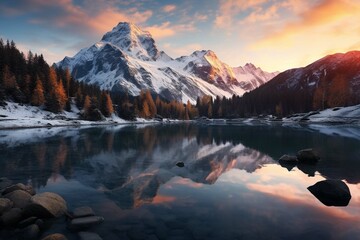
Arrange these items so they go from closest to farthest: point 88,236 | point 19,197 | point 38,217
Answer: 1. point 88,236
2. point 38,217
3. point 19,197

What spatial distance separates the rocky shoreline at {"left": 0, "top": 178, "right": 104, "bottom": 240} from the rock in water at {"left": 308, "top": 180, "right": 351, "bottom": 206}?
42.6 ft

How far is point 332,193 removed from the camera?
1661 centimetres

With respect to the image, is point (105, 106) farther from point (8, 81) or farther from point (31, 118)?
point (31, 118)

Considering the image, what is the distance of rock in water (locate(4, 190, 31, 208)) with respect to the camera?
13.8 m

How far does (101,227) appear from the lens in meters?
12.2

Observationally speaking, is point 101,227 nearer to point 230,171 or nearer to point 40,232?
point 40,232

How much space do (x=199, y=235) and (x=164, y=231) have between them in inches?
60.3

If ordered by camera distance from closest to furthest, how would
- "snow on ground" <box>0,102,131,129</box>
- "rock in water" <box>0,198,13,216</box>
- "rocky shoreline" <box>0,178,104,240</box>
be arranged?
"rocky shoreline" <box>0,178,104,240</box>, "rock in water" <box>0,198,13,216</box>, "snow on ground" <box>0,102,131,129</box>

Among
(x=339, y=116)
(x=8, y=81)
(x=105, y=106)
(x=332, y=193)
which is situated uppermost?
(x=8, y=81)

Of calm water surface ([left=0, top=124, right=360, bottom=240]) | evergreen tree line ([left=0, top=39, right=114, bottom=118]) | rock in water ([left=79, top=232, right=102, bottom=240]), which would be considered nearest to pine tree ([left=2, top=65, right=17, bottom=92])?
evergreen tree line ([left=0, top=39, right=114, bottom=118])

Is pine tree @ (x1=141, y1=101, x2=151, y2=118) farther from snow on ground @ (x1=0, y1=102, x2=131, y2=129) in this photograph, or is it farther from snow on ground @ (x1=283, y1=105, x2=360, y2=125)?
snow on ground @ (x1=283, y1=105, x2=360, y2=125)

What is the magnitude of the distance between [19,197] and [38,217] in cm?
230

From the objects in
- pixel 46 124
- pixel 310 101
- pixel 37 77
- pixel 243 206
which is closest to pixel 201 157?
pixel 243 206

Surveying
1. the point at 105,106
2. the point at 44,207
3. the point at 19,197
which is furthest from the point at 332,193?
the point at 105,106
